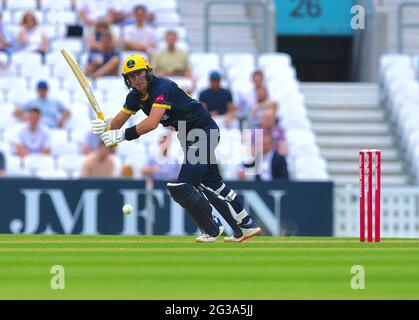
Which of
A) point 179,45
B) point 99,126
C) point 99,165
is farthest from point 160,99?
point 179,45

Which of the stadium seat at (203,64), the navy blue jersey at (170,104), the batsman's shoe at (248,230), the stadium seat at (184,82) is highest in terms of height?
the stadium seat at (203,64)

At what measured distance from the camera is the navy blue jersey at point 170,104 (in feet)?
44.6

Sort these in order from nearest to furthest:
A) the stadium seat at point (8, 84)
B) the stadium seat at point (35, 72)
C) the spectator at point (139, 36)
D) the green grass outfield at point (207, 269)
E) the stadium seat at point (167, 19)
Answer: the green grass outfield at point (207, 269) → the stadium seat at point (8, 84) → the stadium seat at point (35, 72) → the spectator at point (139, 36) → the stadium seat at point (167, 19)

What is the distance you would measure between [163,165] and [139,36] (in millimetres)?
3192

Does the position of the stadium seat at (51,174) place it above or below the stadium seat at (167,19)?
below

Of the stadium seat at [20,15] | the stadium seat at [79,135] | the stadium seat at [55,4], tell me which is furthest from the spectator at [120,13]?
the stadium seat at [79,135]

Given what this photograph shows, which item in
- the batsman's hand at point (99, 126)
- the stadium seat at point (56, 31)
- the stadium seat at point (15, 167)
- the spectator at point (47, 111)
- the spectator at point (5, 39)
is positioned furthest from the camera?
the stadium seat at point (56, 31)

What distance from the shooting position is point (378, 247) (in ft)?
45.6

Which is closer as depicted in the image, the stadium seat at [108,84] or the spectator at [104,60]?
the stadium seat at [108,84]

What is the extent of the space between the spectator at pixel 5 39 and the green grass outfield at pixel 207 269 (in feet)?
21.6

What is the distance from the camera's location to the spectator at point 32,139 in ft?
61.8

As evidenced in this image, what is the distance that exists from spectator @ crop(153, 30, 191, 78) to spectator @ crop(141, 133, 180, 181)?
5.50 ft

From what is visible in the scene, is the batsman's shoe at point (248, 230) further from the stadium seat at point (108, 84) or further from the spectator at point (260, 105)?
the stadium seat at point (108, 84)
